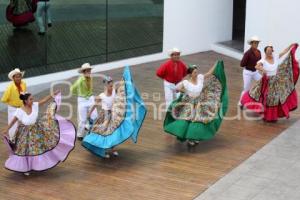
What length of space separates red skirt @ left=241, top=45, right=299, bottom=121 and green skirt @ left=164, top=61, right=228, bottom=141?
176cm

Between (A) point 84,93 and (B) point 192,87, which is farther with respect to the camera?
(A) point 84,93

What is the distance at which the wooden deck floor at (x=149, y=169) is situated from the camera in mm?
9492

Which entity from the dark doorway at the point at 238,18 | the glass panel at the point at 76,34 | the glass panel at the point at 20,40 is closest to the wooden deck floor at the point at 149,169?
the glass panel at the point at 20,40

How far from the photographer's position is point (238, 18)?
23.3 m

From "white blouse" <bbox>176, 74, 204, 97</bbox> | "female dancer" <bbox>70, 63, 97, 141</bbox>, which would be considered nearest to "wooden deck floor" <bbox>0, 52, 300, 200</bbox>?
"female dancer" <bbox>70, 63, 97, 141</bbox>

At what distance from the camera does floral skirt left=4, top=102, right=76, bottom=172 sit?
32.2ft

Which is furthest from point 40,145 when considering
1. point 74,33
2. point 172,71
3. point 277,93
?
point 74,33

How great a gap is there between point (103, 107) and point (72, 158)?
112 centimetres

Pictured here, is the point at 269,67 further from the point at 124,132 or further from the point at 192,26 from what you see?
the point at 192,26

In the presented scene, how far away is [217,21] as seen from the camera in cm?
2136

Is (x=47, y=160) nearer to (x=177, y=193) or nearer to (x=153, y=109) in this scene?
(x=177, y=193)

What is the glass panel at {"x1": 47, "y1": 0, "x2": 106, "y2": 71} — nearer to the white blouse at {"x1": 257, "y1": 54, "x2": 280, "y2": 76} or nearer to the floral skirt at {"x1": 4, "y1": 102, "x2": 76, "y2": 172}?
the white blouse at {"x1": 257, "y1": 54, "x2": 280, "y2": 76}

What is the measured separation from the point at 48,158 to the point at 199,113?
2869mm

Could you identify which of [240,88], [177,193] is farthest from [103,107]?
[240,88]
